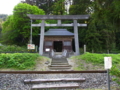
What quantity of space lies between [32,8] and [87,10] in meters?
11.9

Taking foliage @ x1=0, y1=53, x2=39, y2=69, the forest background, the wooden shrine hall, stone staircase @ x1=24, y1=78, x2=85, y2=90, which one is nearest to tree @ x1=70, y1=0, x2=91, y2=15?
the forest background

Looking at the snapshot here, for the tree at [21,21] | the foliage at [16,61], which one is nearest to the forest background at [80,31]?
the tree at [21,21]

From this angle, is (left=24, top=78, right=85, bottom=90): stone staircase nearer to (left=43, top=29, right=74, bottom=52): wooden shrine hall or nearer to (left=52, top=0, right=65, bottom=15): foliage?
(left=43, top=29, right=74, bottom=52): wooden shrine hall

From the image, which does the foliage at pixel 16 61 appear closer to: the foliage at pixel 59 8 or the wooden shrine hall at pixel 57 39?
the wooden shrine hall at pixel 57 39

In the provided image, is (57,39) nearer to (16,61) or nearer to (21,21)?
(16,61)

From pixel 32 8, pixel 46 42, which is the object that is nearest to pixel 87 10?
pixel 32 8

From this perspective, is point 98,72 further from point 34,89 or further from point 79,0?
point 79,0

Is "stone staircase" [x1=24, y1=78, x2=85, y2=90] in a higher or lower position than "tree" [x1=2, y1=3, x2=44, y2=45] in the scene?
lower

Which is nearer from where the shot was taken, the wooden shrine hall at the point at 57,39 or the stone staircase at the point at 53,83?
the stone staircase at the point at 53,83

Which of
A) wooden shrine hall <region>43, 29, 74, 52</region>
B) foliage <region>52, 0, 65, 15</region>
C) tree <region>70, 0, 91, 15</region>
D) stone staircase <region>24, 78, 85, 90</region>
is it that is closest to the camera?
stone staircase <region>24, 78, 85, 90</region>

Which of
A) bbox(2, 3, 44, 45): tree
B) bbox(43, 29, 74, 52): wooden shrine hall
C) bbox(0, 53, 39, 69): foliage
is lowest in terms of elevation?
bbox(0, 53, 39, 69): foliage

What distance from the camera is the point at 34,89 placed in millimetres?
5016

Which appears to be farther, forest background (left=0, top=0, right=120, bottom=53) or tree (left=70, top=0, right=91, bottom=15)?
tree (left=70, top=0, right=91, bottom=15)

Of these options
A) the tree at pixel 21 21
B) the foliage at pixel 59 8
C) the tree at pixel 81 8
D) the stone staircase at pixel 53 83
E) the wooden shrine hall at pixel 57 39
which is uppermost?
the foliage at pixel 59 8
